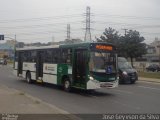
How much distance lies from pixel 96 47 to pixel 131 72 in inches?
421

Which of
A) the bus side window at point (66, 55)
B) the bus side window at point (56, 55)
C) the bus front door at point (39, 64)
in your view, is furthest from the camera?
the bus front door at point (39, 64)

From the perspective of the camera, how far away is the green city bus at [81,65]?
19797mm

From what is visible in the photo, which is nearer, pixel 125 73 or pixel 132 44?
pixel 125 73

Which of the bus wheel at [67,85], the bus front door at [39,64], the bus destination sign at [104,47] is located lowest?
the bus wheel at [67,85]

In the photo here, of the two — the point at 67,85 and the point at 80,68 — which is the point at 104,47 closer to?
the point at 80,68

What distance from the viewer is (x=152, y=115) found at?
1302 centimetres

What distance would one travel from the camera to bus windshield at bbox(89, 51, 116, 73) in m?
19.8

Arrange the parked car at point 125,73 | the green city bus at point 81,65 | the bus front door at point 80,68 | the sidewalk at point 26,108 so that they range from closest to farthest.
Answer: the sidewalk at point 26,108, the green city bus at point 81,65, the bus front door at point 80,68, the parked car at point 125,73

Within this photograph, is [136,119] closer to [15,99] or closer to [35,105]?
[35,105]

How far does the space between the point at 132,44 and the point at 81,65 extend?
5208 cm

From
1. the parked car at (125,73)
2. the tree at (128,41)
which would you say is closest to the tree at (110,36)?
the tree at (128,41)

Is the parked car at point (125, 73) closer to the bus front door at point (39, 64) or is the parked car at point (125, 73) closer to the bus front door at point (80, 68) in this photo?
the bus front door at point (39, 64)

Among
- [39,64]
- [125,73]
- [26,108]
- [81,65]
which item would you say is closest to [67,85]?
[81,65]

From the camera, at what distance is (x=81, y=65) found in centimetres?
2039
